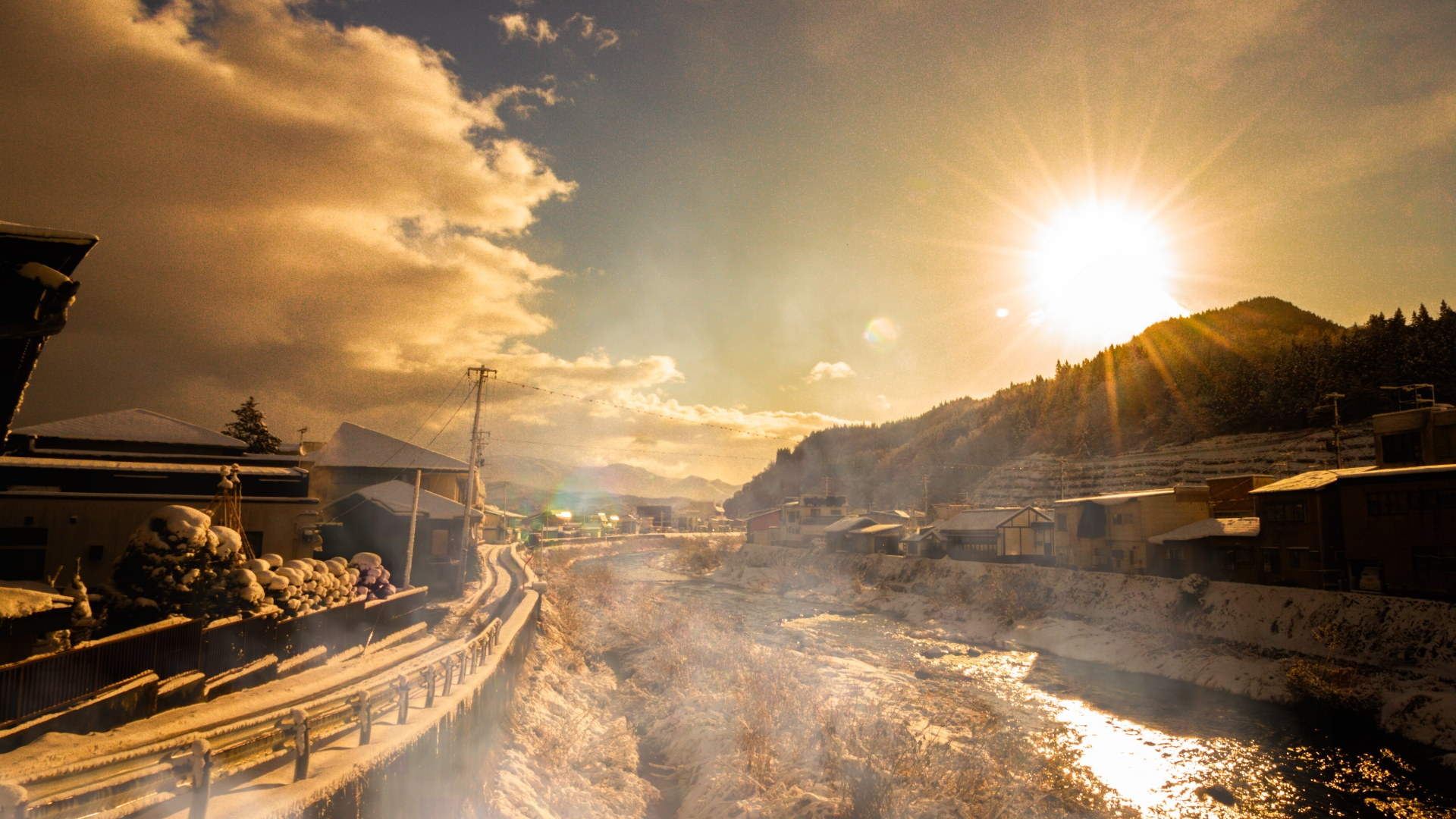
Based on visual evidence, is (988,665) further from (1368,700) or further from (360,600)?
(360,600)

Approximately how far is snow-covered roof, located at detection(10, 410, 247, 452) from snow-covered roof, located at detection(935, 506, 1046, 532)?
49.4 meters

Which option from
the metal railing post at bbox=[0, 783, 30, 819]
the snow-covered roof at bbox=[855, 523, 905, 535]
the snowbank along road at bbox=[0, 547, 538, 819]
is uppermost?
the metal railing post at bbox=[0, 783, 30, 819]

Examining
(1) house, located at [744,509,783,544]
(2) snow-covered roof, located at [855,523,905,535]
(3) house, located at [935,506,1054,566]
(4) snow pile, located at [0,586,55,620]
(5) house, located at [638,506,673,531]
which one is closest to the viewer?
(4) snow pile, located at [0,586,55,620]

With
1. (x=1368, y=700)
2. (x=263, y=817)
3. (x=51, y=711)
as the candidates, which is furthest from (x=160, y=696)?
(x=1368, y=700)

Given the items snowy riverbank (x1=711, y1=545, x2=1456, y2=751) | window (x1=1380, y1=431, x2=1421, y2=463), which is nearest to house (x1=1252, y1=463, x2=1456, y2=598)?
snowy riverbank (x1=711, y1=545, x2=1456, y2=751)

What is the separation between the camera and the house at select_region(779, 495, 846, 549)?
81562 millimetres

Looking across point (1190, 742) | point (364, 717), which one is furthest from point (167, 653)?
point (1190, 742)

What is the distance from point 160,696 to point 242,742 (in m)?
4.55

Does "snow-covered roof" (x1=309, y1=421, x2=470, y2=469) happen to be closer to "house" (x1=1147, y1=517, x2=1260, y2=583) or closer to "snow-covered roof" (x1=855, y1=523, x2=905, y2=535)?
"snow-covered roof" (x1=855, y1=523, x2=905, y2=535)

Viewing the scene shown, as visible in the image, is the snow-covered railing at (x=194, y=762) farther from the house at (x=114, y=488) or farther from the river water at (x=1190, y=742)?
the river water at (x=1190, y=742)

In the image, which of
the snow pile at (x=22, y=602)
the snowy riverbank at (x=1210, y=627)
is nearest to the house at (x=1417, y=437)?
the snowy riverbank at (x=1210, y=627)

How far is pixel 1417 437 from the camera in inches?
1264

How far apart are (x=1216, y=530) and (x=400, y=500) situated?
143 ft

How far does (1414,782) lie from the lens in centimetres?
1767
